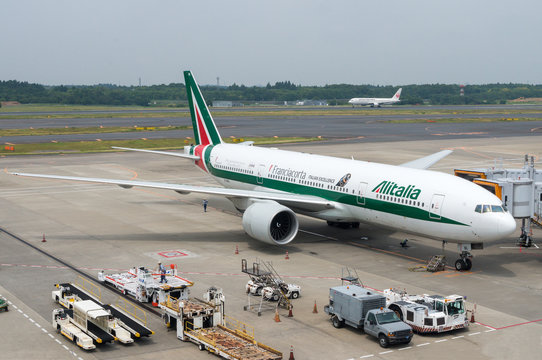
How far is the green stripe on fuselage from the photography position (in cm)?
3375

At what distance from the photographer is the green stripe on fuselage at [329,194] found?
1329 inches

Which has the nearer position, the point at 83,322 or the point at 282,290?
the point at 83,322

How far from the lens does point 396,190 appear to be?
115ft

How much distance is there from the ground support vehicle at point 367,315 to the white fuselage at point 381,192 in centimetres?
849

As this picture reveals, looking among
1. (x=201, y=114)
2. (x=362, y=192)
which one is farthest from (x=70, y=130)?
(x=362, y=192)

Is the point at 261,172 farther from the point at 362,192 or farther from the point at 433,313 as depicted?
the point at 433,313

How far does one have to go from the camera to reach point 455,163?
3004 inches

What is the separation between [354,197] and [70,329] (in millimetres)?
18762

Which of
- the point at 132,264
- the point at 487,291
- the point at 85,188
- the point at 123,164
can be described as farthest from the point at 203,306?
the point at 123,164

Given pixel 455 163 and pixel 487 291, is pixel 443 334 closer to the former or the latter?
pixel 487 291

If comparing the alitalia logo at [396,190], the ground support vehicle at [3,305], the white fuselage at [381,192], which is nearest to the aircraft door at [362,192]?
the white fuselage at [381,192]

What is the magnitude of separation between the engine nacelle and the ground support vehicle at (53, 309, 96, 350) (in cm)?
1357

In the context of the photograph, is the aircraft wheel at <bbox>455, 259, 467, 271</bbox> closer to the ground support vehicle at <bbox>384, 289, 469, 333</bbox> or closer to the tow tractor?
the ground support vehicle at <bbox>384, 289, 469, 333</bbox>

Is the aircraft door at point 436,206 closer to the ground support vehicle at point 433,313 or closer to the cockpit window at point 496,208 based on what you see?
the cockpit window at point 496,208
